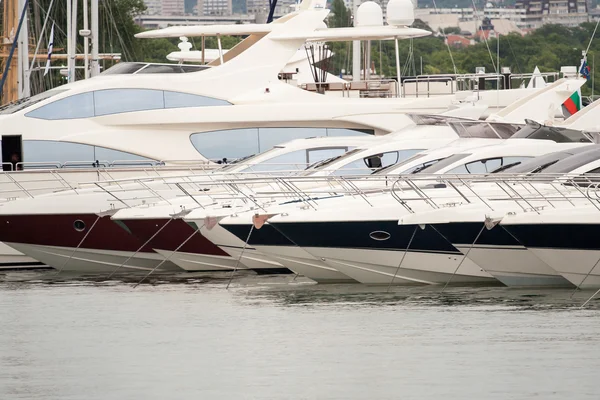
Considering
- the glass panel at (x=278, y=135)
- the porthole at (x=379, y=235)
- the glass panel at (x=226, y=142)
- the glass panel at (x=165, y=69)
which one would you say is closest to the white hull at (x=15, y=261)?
the glass panel at (x=226, y=142)

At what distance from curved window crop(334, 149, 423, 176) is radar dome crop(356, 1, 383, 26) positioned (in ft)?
30.3

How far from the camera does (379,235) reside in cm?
1988

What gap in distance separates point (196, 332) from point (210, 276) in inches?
235

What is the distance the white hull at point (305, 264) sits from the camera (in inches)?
818

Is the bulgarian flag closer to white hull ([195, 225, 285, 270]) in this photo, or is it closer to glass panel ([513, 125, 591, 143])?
glass panel ([513, 125, 591, 143])

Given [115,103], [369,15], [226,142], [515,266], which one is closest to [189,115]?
[226,142]

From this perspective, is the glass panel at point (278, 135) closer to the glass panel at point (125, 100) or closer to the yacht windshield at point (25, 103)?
the glass panel at point (125, 100)

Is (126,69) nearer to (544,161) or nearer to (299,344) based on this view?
(544,161)

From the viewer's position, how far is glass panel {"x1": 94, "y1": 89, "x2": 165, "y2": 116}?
27.4 m

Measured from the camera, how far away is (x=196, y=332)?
17641mm

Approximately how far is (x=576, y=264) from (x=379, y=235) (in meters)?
2.76

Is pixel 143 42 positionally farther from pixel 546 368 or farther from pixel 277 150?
pixel 546 368

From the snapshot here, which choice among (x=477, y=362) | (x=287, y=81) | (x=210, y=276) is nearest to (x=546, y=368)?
(x=477, y=362)

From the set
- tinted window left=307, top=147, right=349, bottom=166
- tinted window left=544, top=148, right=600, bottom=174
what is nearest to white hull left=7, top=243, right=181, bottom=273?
tinted window left=307, top=147, right=349, bottom=166
